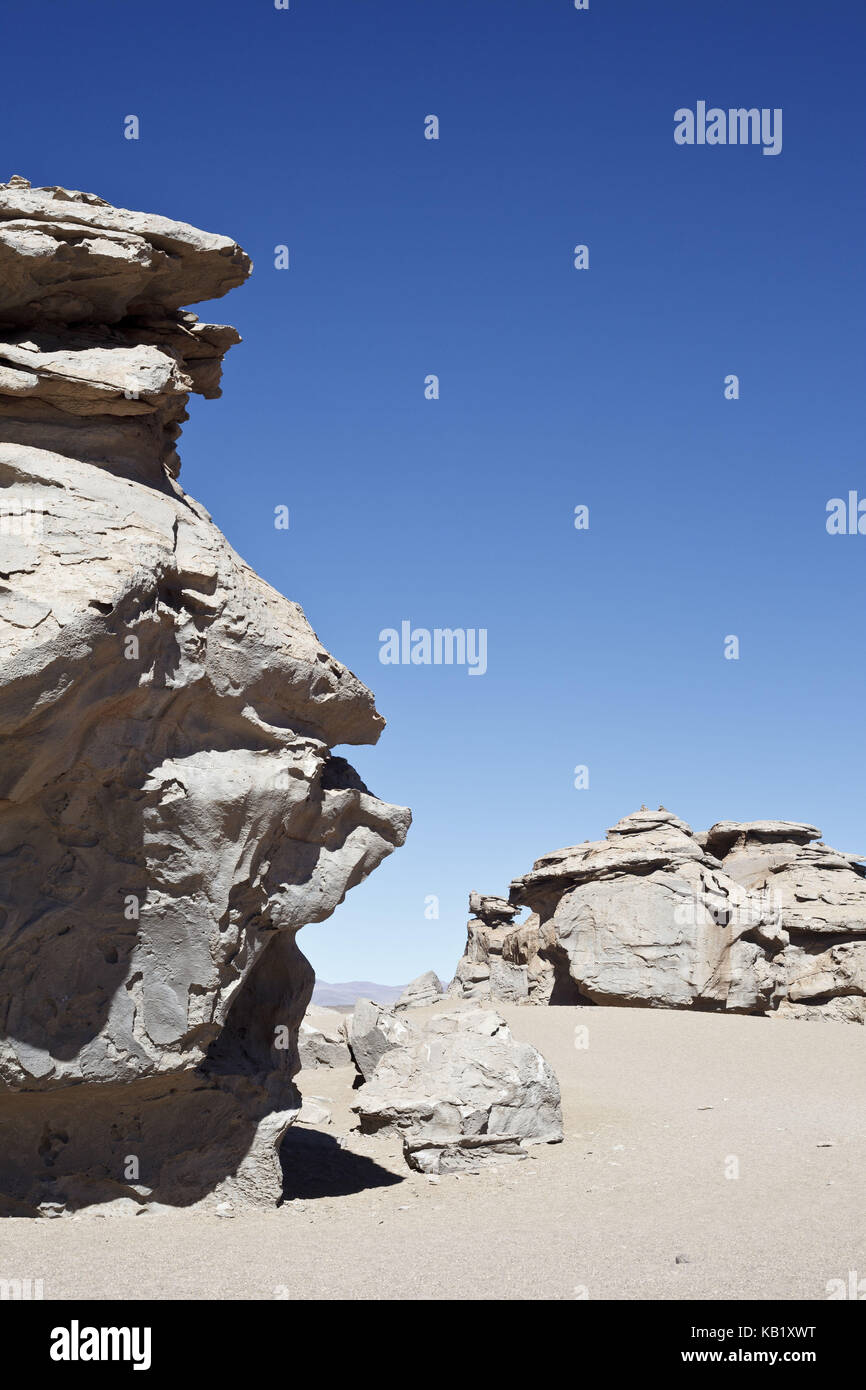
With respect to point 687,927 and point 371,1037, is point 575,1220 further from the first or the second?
point 687,927

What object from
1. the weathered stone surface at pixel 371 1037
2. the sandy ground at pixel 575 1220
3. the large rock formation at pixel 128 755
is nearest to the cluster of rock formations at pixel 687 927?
the sandy ground at pixel 575 1220

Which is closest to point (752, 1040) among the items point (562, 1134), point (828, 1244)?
point (562, 1134)

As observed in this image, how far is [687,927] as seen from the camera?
65.5 feet

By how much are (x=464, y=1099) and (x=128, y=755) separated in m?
5.13

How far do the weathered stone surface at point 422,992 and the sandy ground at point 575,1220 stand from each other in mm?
13209

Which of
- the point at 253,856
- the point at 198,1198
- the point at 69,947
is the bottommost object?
the point at 198,1198

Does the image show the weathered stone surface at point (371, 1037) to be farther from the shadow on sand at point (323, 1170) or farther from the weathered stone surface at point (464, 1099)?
the shadow on sand at point (323, 1170)

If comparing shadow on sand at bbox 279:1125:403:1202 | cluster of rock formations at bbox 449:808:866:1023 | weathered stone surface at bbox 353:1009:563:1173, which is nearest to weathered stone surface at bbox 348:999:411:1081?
weathered stone surface at bbox 353:1009:563:1173

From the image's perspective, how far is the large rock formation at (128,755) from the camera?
8.04 m

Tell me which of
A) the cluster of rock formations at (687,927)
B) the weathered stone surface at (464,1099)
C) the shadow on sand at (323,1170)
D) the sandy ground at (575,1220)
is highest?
the cluster of rock formations at (687,927)

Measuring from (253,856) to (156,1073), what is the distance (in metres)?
1.77

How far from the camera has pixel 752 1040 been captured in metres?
16.7
